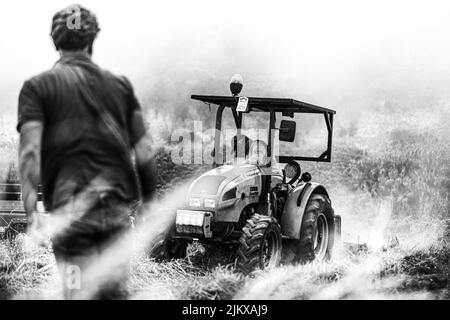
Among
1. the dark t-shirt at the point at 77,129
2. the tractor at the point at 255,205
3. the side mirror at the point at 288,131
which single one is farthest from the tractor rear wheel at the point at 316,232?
the dark t-shirt at the point at 77,129

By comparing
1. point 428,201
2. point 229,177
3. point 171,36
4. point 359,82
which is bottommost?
point 428,201

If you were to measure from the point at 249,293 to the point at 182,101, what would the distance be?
11.7m

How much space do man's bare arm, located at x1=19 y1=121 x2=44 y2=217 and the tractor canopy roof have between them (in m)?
3.98

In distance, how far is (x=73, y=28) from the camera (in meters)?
2.86

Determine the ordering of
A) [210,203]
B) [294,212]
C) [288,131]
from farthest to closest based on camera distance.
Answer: [294,212] < [288,131] < [210,203]

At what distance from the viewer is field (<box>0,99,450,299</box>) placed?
5.63 metres

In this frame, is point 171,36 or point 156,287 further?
point 171,36

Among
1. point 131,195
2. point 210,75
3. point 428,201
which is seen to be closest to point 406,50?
point 210,75

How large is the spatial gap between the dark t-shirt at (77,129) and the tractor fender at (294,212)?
4.31m

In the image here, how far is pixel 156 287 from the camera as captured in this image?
18.5 feet

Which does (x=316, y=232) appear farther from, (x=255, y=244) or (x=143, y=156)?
(x=143, y=156)

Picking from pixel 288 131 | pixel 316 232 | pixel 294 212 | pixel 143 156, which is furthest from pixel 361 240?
pixel 143 156

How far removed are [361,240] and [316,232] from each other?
9.61 ft

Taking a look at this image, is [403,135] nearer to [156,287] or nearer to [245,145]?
[245,145]
